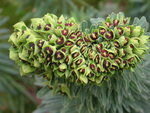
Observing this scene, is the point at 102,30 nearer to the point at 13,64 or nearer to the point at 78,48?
the point at 78,48

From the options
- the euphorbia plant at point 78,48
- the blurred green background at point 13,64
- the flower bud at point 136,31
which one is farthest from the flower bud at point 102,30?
the blurred green background at point 13,64

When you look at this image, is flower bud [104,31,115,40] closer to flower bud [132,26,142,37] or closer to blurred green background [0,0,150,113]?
flower bud [132,26,142,37]

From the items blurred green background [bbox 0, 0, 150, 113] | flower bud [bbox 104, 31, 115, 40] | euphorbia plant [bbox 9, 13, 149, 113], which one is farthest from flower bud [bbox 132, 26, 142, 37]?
blurred green background [bbox 0, 0, 150, 113]

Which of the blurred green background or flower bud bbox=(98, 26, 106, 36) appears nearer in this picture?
flower bud bbox=(98, 26, 106, 36)

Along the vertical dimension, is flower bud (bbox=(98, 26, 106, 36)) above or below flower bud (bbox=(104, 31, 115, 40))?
above

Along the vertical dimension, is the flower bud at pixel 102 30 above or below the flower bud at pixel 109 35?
above

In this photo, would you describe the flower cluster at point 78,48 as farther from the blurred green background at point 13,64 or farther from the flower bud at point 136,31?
the blurred green background at point 13,64

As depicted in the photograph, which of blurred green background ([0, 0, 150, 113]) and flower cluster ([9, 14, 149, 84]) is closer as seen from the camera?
flower cluster ([9, 14, 149, 84])

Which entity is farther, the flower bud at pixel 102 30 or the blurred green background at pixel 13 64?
the blurred green background at pixel 13 64

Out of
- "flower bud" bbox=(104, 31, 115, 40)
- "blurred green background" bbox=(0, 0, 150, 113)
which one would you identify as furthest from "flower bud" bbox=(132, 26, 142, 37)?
"blurred green background" bbox=(0, 0, 150, 113)
